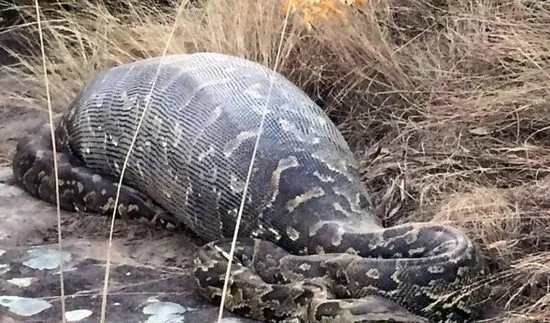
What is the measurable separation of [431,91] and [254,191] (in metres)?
1.22

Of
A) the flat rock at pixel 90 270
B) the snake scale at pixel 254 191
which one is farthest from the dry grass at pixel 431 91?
the flat rock at pixel 90 270

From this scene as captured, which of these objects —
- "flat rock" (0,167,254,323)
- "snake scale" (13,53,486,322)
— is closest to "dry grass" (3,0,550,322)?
"snake scale" (13,53,486,322)

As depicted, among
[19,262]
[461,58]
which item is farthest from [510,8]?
[19,262]

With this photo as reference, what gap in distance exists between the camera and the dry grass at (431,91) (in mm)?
4020

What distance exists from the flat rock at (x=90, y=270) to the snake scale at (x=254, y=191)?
9cm

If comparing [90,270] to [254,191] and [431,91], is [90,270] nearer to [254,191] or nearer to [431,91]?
[254,191]

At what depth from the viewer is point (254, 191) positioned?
4.16m

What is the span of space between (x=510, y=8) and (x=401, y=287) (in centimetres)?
224

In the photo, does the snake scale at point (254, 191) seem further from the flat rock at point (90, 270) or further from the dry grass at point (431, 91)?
the dry grass at point (431, 91)

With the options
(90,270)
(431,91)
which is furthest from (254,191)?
(431,91)

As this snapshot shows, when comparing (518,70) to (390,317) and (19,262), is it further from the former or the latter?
(19,262)

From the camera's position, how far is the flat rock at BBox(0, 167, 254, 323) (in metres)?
3.71

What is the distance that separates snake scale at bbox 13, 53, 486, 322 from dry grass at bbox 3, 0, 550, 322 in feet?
0.90

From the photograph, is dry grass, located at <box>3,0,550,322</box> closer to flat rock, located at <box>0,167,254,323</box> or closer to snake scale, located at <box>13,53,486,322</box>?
snake scale, located at <box>13,53,486,322</box>
